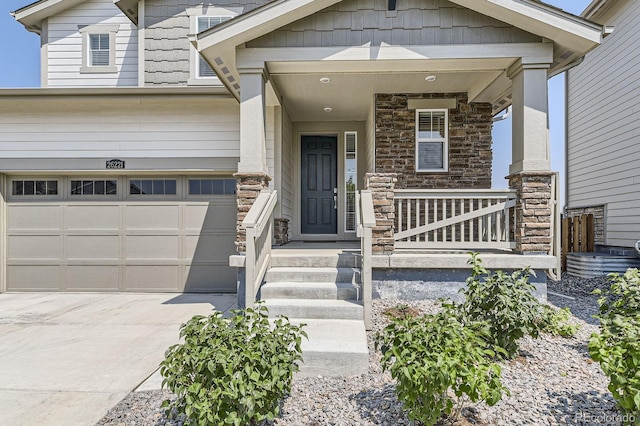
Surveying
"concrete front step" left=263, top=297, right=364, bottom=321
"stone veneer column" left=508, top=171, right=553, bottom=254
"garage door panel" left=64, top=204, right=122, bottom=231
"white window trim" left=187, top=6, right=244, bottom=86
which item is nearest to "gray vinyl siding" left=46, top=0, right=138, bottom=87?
"white window trim" left=187, top=6, right=244, bottom=86

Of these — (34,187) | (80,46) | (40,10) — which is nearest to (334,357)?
(34,187)

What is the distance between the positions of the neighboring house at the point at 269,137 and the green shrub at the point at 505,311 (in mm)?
1266

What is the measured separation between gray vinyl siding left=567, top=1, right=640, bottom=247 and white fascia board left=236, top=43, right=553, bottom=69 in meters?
4.23

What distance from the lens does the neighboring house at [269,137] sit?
4738 millimetres

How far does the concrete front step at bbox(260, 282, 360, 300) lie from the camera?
4305 millimetres

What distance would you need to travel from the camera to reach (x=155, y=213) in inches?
264

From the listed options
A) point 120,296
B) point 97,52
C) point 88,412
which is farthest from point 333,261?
point 97,52

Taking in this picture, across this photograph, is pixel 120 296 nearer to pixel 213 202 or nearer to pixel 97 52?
pixel 213 202

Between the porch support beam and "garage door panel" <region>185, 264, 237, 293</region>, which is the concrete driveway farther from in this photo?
the porch support beam

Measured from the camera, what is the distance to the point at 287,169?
23.4 feet

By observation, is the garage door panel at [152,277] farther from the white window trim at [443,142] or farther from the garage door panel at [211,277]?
the white window trim at [443,142]

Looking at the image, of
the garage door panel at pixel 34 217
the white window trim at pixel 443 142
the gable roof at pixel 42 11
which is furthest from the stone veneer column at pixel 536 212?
the gable roof at pixel 42 11

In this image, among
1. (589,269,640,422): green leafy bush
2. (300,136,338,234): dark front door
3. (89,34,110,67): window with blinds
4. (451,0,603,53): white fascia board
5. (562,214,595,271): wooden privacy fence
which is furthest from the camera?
(89,34,110,67): window with blinds

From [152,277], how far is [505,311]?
568 centimetres
